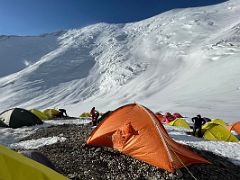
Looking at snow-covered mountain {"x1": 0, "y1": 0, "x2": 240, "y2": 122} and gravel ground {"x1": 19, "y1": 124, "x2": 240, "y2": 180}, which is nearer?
gravel ground {"x1": 19, "y1": 124, "x2": 240, "y2": 180}

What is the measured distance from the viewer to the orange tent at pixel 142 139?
961 cm

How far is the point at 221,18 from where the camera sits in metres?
111

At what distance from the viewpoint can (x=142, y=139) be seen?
34.0 feet

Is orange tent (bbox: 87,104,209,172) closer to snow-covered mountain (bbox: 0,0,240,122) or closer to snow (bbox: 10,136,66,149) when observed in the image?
snow (bbox: 10,136,66,149)

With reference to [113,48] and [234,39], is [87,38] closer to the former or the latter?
[113,48]

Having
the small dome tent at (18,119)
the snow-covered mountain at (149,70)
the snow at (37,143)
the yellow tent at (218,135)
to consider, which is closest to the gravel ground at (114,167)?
the snow at (37,143)

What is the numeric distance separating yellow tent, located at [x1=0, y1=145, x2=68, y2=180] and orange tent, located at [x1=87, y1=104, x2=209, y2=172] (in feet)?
17.5

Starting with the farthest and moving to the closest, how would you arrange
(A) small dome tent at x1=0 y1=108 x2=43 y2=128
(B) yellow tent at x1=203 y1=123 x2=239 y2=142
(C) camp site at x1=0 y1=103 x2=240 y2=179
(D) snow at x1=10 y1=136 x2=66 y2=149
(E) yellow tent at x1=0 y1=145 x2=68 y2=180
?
(A) small dome tent at x1=0 y1=108 x2=43 y2=128
(B) yellow tent at x1=203 y1=123 x2=239 y2=142
(D) snow at x1=10 y1=136 x2=66 y2=149
(C) camp site at x1=0 y1=103 x2=240 y2=179
(E) yellow tent at x1=0 y1=145 x2=68 y2=180

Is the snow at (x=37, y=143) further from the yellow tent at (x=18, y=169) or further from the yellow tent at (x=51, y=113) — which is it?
the yellow tent at (x=51, y=113)

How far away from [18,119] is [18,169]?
53.1 feet

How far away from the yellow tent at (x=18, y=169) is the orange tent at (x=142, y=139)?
534cm

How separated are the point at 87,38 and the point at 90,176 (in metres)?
131

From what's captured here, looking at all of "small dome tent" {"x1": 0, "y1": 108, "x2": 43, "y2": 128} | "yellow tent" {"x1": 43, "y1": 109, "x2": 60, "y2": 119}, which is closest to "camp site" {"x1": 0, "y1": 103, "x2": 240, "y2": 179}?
"small dome tent" {"x1": 0, "y1": 108, "x2": 43, "y2": 128}

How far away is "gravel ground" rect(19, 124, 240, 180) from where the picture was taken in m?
9.12
